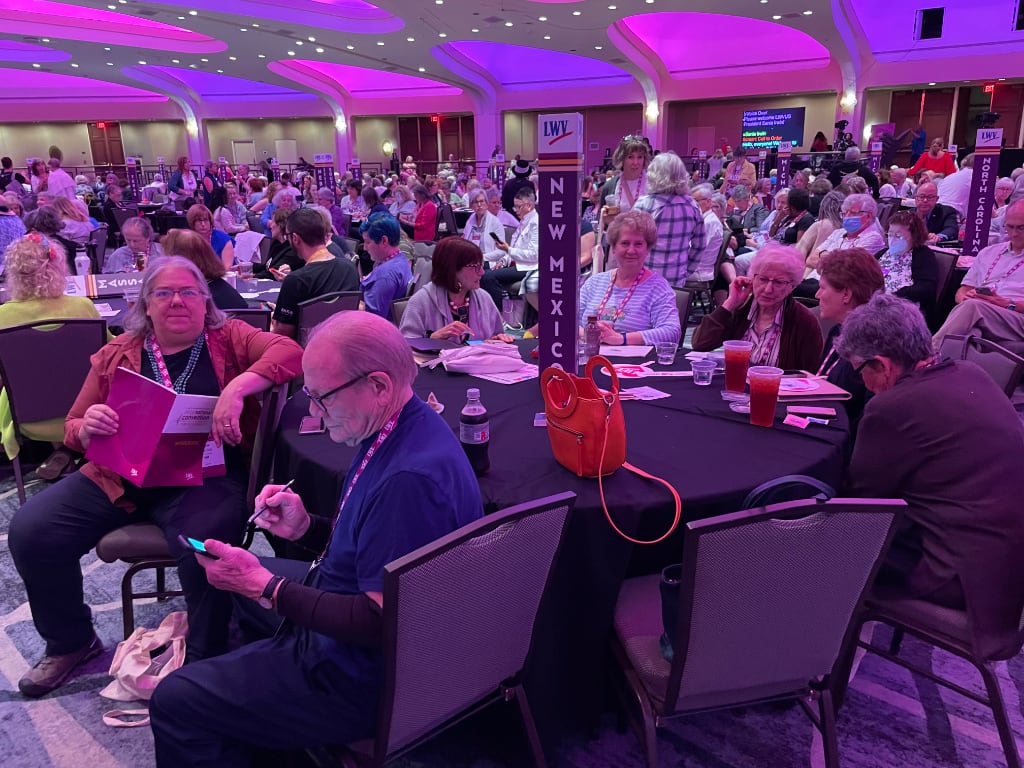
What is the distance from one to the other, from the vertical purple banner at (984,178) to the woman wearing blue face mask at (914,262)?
152 centimetres

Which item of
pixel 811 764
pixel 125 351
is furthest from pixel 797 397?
pixel 125 351

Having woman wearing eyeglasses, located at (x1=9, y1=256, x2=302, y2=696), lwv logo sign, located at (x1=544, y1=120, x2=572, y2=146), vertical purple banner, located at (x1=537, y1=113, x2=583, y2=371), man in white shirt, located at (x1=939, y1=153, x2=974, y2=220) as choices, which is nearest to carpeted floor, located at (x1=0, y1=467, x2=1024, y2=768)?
woman wearing eyeglasses, located at (x1=9, y1=256, x2=302, y2=696)

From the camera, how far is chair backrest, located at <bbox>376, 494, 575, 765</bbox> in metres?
1.27

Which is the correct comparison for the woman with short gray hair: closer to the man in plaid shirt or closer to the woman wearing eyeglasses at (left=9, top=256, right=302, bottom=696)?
the woman wearing eyeglasses at (left=9, top=256, right=302, bottom=696)

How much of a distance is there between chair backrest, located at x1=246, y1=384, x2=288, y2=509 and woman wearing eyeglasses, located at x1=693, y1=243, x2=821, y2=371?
1.82m

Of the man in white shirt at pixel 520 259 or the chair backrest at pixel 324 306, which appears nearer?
the chair backrest at pixel 324 306

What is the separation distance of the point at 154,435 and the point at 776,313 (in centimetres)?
231

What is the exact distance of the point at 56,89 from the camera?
26.1 m

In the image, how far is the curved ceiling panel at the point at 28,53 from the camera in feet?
69.0

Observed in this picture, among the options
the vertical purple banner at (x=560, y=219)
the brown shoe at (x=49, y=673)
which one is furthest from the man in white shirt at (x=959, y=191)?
the brown shoe at (x=49, y=673)

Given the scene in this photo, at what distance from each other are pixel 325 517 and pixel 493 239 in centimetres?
599

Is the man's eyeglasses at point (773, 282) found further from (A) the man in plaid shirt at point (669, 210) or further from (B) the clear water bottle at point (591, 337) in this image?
(A) the man in plaid shirt at point (669, 210)

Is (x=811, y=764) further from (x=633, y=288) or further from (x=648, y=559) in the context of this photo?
(x=633, y=288)

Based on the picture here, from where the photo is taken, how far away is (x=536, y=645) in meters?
1.79
